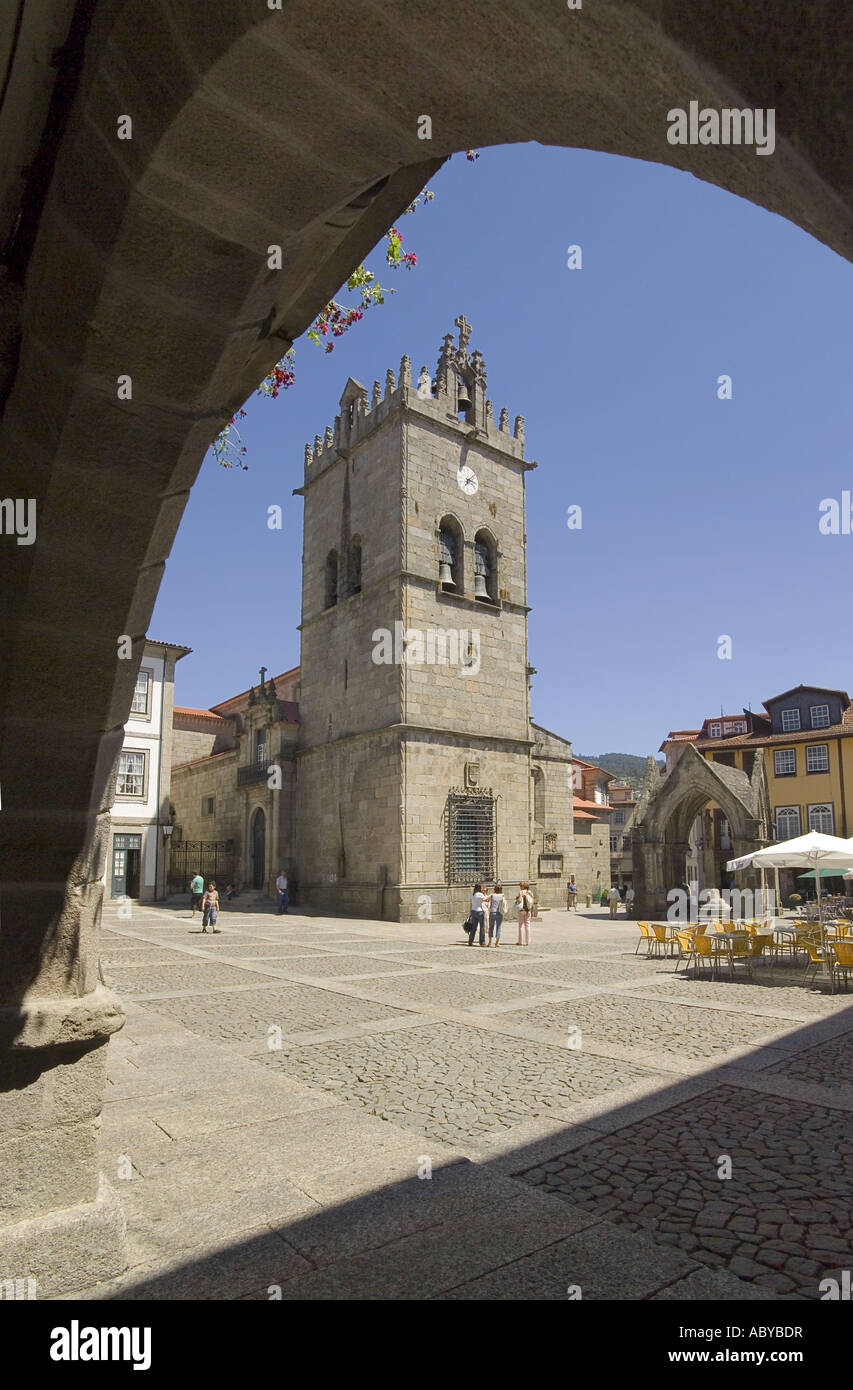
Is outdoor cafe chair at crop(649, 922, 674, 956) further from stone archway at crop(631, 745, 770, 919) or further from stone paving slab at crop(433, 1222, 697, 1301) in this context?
stone paving slab at crop(433, 1222, 697, 1301)

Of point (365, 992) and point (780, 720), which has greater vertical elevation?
point (780, 720)

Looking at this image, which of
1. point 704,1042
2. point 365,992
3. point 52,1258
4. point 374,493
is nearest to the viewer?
point 52,1258

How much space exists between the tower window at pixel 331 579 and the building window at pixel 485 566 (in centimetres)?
549

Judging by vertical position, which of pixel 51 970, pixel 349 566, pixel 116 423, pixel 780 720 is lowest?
pixel 51 970

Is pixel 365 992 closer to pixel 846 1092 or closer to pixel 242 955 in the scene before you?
pixel 242 955

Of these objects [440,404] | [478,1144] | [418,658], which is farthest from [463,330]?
[478,1144]

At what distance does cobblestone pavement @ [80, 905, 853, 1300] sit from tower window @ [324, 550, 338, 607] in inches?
852

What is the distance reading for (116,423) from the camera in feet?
7.93

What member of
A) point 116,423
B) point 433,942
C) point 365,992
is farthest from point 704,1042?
point 433,942

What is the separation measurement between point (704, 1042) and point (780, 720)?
3929 cm

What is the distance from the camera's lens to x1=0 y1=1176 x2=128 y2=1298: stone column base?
343 centimetres

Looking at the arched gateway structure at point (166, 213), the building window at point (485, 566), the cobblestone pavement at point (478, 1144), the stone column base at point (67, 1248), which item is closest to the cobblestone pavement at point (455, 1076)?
the cobblestone pavement at point (478, 1144)

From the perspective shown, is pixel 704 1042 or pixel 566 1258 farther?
pixel 704 1042

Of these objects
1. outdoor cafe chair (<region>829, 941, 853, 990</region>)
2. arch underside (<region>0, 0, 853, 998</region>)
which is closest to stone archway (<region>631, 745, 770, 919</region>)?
outdoor cafe chair (<region>829, 941, 853, 990</region>)
